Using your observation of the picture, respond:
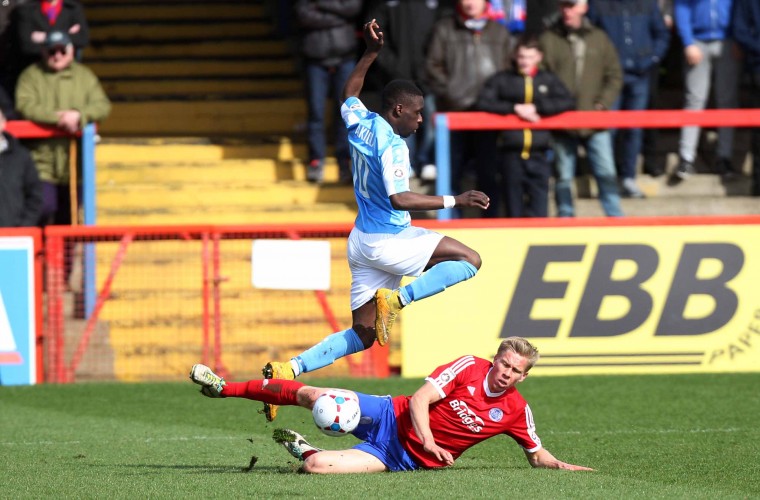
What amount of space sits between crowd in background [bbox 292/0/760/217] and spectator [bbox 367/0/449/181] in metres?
0.01

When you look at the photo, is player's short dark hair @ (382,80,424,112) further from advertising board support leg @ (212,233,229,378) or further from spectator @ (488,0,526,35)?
spectator @ (488,0,526,35)

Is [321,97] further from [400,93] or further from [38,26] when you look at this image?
[400,93]

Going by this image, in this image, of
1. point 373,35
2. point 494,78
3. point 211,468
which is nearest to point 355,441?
point 211,468

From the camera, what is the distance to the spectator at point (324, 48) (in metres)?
14.3

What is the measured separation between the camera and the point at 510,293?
40.7 ft

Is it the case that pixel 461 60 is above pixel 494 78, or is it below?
above

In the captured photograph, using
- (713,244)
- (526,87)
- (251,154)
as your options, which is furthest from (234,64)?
(713,244)

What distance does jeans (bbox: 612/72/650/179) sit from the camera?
14.3 m

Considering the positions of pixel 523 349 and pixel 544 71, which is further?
pixel 544 71

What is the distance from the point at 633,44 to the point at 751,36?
45.2 inches

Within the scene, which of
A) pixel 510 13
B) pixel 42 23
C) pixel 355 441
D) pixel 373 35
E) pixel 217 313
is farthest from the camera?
pixel 510 13

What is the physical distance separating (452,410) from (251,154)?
27.4 feet

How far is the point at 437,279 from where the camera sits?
845 cm

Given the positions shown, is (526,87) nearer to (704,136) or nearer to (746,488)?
(704,136)
